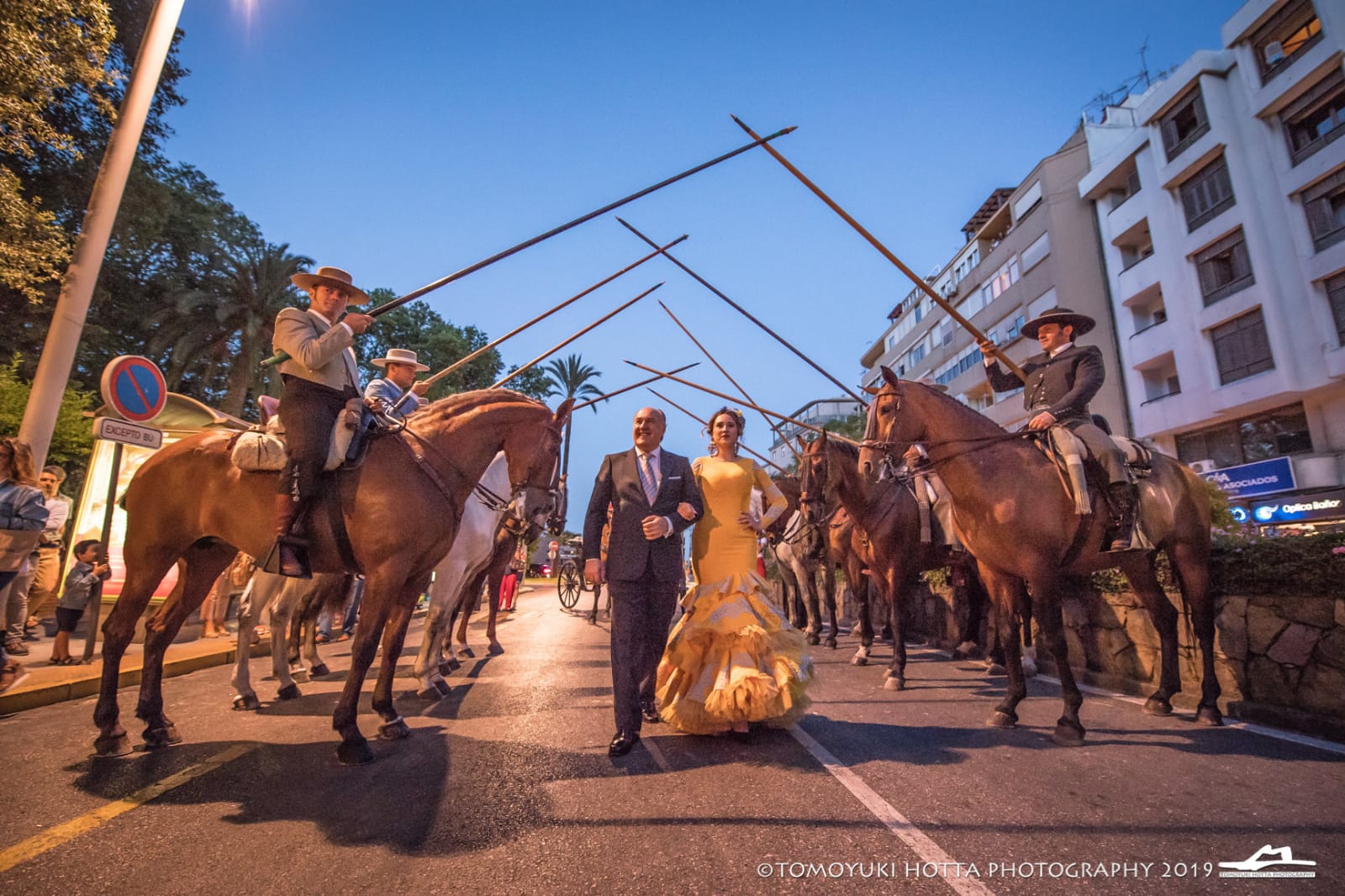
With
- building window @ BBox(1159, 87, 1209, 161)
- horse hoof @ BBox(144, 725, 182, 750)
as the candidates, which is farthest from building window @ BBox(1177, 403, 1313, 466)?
horse hoof @ BBox(144, 725, 182, 750)

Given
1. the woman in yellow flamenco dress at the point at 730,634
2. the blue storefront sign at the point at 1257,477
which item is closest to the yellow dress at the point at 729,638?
the woman in yellow flamenco dress at the point at 730,634

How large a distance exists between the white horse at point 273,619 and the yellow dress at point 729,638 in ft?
12.4

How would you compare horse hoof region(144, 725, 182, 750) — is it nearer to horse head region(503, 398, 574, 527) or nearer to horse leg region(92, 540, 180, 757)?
horse leg region(92, 540, 180, 757)

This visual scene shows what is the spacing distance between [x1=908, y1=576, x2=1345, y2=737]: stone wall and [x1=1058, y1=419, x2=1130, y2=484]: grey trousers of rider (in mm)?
1462

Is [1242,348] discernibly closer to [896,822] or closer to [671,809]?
[896,822]

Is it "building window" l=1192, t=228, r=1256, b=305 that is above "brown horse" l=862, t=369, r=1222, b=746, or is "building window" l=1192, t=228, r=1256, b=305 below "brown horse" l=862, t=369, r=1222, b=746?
above

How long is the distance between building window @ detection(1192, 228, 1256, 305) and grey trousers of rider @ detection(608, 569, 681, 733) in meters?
25.1

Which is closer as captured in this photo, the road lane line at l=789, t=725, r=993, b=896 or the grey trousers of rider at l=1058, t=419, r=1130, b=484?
the road lane line at l=789, t=725, r=993, b=896

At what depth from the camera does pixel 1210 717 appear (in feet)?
15.6

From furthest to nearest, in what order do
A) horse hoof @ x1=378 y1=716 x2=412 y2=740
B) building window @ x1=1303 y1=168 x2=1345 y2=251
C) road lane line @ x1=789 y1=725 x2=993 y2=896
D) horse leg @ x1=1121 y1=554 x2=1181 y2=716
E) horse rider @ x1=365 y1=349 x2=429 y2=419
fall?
1. building window @ x1=1303 y1=168 x2=1345 y2=251
2. horse rider @ x1=365 y1=349 x2=429 y2=419
3. horse leg @ x1=1121 y1=554 x2=1181 y2=716
4. horse hoof @ x1=378 y1=716 x2=412 y2=740
5. road lane line @ x1=789 y1=725 x2=993 y2=896

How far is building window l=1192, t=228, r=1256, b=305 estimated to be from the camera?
20438 mm

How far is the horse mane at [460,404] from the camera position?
4.80m

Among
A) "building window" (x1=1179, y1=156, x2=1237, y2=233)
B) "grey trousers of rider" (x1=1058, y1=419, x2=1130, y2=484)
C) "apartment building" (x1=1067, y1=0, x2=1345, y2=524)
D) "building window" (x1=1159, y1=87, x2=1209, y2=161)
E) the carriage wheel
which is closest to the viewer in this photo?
"grey trousers of rider" (x1=1058, y1=419, x2=1130, y2=484)

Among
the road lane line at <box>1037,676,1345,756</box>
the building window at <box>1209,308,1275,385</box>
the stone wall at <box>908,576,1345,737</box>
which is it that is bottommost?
the road lane line at <box>1037,676,1345,756</box>
